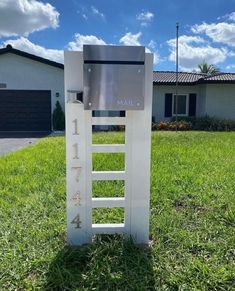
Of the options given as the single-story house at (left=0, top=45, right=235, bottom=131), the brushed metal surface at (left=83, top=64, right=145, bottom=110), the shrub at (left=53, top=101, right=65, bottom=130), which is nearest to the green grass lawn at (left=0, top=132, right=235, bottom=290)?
the brushed metal surface at (left=83, top=64, right=145, bottom=110)

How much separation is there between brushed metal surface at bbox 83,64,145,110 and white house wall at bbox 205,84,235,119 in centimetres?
1698

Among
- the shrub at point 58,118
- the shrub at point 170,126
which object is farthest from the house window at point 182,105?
the shrub at point 58,118

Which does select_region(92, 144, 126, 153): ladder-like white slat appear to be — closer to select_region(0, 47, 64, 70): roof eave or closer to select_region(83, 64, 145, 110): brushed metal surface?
select_region(83, 64, 145, 110): brushed metal surface

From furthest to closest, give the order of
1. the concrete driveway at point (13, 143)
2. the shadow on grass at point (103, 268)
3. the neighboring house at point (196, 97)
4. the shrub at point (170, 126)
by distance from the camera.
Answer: the neighboring house at point (196, 97) → the shrub at point (170, 126) → the concrete driveway at point (13, 143) → the shadow on grass at point (103, 268)

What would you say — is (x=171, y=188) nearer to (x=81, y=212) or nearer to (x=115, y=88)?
(x=81, y=212)

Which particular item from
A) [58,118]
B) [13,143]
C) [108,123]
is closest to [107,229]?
[108,123]

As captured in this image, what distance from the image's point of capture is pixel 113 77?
8.79 ft

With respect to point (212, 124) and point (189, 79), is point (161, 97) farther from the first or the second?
point (212, 124)

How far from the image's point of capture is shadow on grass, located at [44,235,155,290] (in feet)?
7.77

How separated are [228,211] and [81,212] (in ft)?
6.67

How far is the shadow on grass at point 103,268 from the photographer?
7.77 feet

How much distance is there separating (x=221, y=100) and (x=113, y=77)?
17772 mm

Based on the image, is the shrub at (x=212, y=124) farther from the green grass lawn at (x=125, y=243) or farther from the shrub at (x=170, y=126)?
the green grass lawn at (x=125, y=243)

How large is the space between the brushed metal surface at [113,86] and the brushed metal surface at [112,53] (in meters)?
0.06
